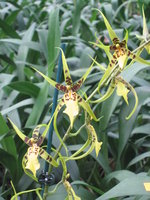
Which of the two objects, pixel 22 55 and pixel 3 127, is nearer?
pixel 3 127

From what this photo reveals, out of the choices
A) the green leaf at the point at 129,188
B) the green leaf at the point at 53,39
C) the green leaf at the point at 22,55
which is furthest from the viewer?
the green leaf at the point at 22,55

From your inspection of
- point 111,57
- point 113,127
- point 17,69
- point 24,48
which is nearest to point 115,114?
point 113,127

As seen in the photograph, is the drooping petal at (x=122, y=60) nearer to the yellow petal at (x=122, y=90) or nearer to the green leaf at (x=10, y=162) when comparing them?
the yellow petal at (x=122, y=90)

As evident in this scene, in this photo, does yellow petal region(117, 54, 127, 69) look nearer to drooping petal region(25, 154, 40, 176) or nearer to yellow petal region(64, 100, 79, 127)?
yellow petal region(64, 100, 79, 127)

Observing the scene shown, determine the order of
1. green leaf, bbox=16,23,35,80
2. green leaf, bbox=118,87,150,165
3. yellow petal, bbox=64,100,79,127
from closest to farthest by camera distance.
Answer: yellow petal, bbox=64,100,79,127 < green leaf, bbox=118,87,150,165 < green leaf, bbox=16,23,35,80

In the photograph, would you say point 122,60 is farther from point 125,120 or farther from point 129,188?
point 125,120

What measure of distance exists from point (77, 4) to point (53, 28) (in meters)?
0.73

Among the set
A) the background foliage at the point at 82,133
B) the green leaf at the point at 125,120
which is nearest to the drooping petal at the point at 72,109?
the background foliage at the point at 82,133

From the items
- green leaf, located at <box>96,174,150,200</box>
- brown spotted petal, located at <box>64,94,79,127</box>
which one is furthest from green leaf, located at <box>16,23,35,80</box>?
brown spotted petal, located at <box>64,94,79,127</box>

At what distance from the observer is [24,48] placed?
178 cm

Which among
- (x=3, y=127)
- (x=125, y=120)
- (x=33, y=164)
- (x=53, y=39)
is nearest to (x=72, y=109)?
(x=33, y=164)

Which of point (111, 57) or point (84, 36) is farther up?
point (111, 57)

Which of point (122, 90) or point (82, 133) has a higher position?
point (122, 90)

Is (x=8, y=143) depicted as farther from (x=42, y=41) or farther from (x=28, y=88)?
(x=42, y=41)
